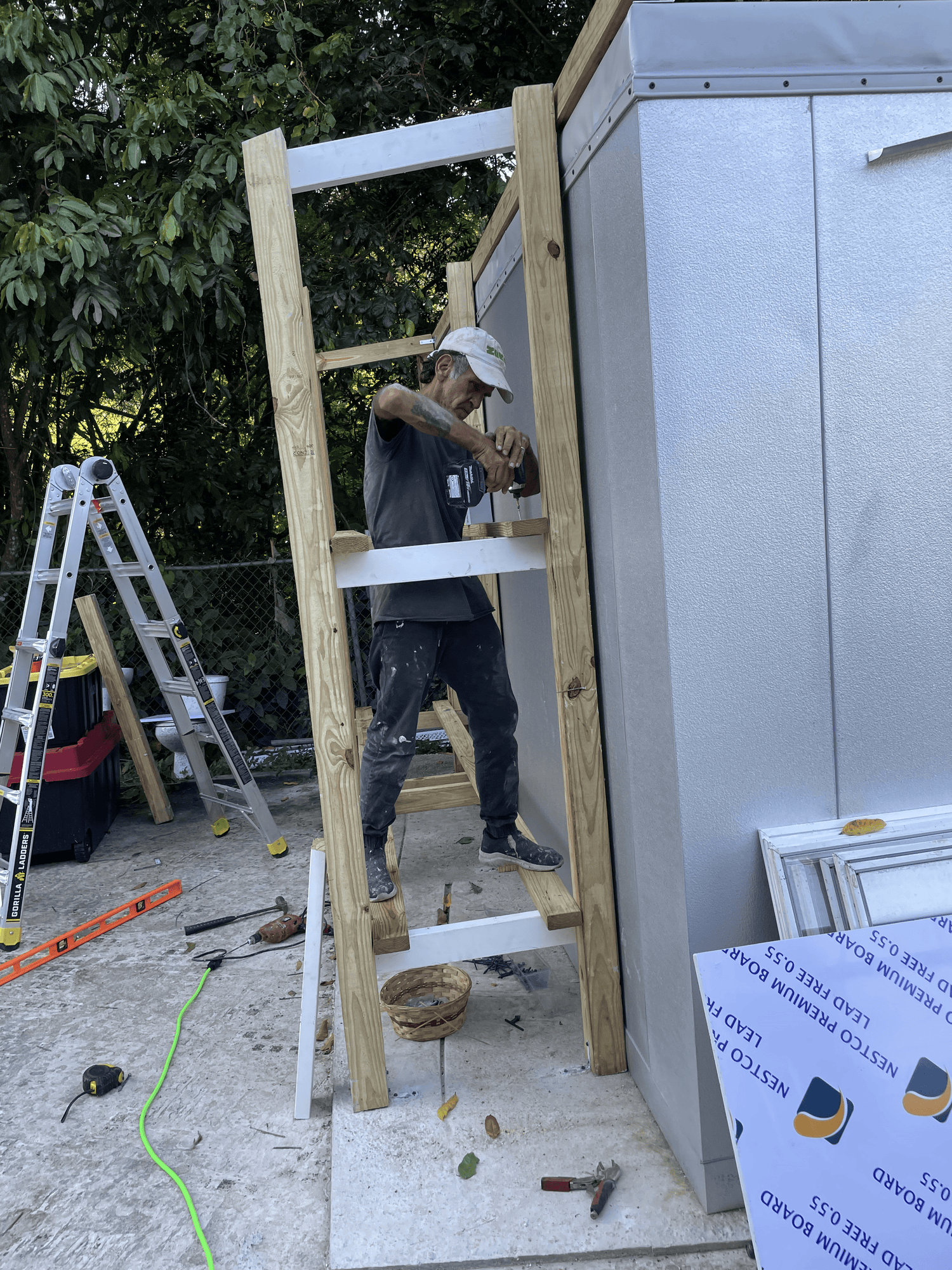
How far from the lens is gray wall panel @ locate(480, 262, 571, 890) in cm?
321

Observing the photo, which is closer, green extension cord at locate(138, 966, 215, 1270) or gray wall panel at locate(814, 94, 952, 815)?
gray wall panel at locate(814, 94, 952, 815)

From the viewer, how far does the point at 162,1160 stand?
2436mm

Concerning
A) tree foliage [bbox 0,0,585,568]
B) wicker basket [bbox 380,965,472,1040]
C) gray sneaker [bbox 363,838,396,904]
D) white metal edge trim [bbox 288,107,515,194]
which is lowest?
wicker basket [bbox 380,965,472,1040]

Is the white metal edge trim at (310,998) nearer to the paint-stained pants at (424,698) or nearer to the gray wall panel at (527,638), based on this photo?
the paint-stained pants at (424,698)

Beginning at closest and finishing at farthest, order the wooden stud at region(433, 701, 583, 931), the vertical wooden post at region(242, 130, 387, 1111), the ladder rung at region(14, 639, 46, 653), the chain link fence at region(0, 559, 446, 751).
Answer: the vertical wooden post at region(242, 130, 387, 1111)
the wooden stud at region(433, 701, 583, 931)
the ladder rung at region(14, 639, 46, 653)
the chain link fence at region(0, 559, 446, 751)

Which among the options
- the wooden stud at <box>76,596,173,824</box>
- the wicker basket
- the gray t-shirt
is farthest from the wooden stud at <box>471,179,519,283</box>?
the wooden stud at <box>76,596,173,824</box>

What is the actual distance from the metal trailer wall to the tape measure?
5.59 feet

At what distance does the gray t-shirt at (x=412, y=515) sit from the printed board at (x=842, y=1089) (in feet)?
4.72

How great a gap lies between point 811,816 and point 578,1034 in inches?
48.1

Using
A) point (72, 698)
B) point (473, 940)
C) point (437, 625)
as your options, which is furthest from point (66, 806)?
point (473, 940)

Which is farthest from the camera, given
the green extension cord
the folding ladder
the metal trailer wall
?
the folding ladder

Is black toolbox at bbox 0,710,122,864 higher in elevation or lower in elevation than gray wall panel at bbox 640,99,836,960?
lower

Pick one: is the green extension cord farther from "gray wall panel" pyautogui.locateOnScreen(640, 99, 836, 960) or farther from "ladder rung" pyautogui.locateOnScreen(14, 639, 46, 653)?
"ladder rung" pyautogui.locateOnScreen(14, 639, 46, 653)

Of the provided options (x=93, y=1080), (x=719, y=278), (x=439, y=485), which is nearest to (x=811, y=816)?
(x=719, y=278)
